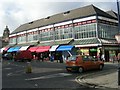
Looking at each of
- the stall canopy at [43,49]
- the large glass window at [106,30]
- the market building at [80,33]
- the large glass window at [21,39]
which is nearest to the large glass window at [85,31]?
the market building at [80,33]

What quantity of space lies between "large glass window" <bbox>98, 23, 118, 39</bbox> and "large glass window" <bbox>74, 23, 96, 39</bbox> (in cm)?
124

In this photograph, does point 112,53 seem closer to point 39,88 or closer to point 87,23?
point 87,23

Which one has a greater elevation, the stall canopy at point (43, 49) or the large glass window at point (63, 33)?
the large glass window at point (63, 33)

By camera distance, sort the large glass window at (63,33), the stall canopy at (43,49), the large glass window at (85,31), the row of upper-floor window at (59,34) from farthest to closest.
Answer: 1. the stall canopy at (43,49)
2. the large glass window at (63,33)
3. the row of upper-floor window at (59,34)
4. the large glass window at (85,31)

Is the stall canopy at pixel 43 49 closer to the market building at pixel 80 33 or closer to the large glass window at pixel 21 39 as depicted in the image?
the market building at pixel 80 33

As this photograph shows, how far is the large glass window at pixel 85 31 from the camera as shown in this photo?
5038cm

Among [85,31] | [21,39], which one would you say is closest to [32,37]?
[21,39]

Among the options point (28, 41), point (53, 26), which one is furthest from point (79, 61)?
point (28, 41)

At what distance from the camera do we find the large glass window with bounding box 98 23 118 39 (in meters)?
50.8

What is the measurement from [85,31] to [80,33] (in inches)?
57.9

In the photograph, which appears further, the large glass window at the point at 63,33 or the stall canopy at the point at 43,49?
the stall canopy at the point at 43,49

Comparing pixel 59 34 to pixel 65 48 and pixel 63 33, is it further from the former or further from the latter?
pixel 65 48

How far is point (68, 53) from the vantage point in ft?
171

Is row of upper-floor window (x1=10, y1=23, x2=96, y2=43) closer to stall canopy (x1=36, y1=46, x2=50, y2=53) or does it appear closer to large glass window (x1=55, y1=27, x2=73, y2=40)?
large glass window (x1=55, y1=27, x2=73, y2=40)
